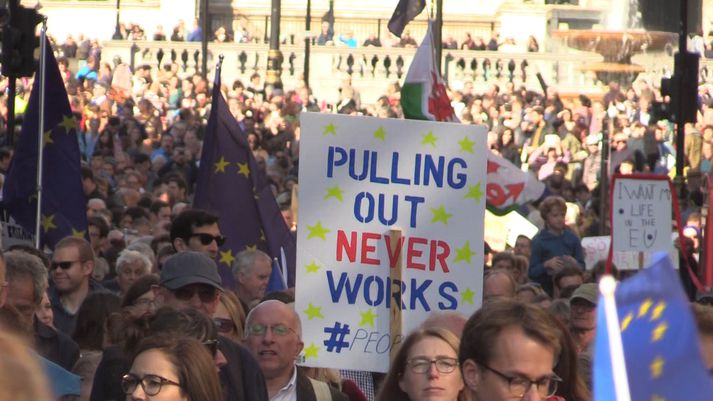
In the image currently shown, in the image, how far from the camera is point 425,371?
5609 mm

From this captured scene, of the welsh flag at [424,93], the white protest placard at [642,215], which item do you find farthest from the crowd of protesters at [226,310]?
the welsh flag at [424,93]

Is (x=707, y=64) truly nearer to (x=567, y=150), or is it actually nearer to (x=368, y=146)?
(x=567, y=150)

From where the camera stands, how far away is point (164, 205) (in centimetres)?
1498

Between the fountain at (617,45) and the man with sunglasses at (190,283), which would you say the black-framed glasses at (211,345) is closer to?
the man with sunglasses at (190,283)

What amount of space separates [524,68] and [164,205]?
2659 centimetres

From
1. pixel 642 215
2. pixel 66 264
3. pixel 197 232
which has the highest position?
pixel 197 232

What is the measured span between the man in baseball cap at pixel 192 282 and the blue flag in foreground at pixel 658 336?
4299 mm

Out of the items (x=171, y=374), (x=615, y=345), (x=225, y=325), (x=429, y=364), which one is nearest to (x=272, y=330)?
(x=225, y=325)

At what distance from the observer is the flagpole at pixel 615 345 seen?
2.67 m

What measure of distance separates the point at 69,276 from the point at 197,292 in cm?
212

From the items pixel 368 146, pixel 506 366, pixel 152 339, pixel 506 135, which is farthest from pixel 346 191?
pixel 506 135

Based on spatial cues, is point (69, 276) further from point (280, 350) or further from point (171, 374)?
point (171, 374)

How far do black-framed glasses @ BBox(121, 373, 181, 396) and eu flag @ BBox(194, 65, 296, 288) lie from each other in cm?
A: 619

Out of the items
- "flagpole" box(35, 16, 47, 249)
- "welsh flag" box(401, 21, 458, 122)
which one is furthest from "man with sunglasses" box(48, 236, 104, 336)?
"welsh flag" box(401, 21, 458, 122)
